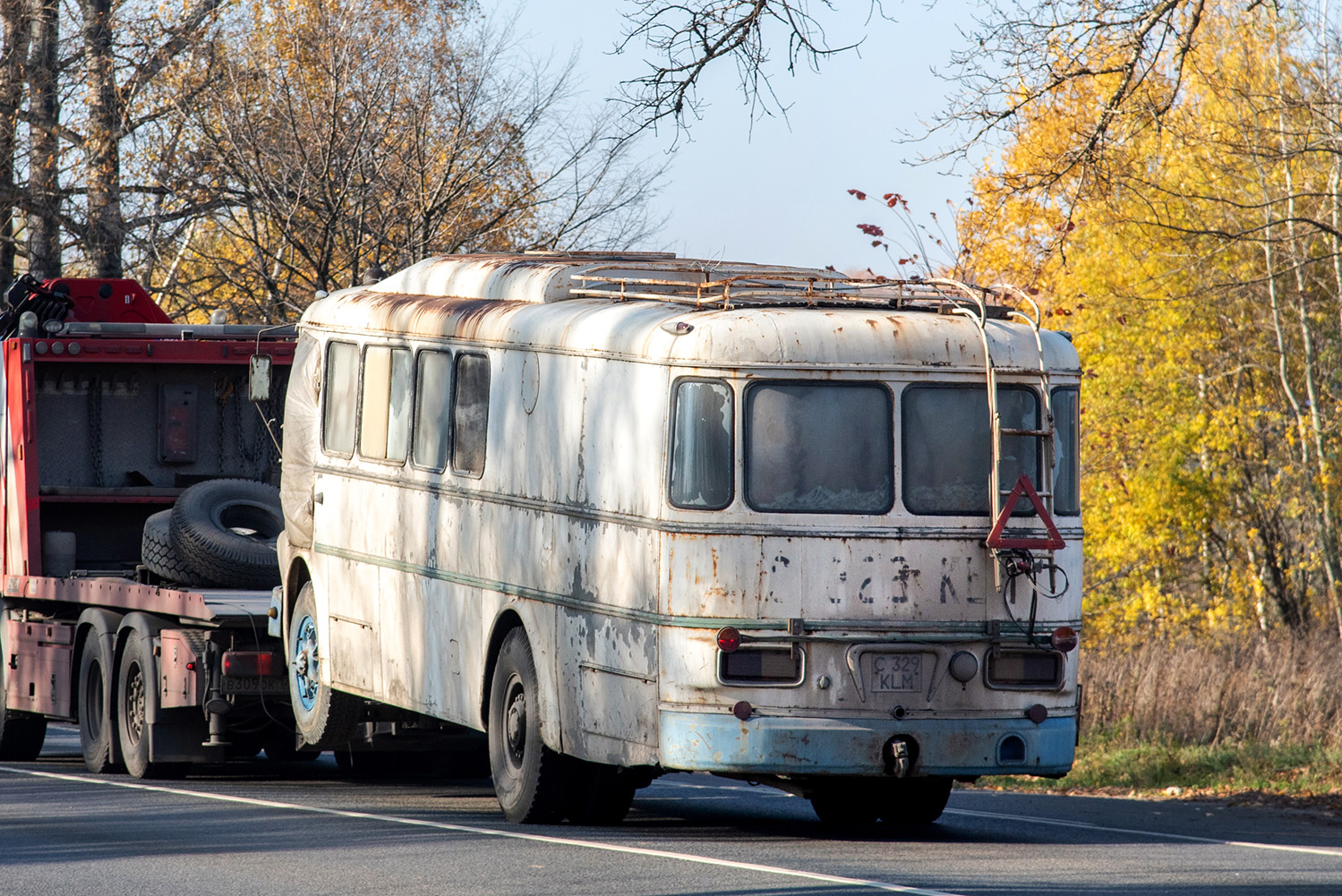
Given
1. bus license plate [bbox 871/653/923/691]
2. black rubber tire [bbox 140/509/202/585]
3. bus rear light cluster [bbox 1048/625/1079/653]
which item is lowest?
bus license plate [bbox 871/653/923/691]

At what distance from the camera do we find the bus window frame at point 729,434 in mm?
9242

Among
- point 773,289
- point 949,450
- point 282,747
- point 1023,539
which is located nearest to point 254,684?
point 282,747

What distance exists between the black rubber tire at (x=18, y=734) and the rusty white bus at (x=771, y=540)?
6128mm

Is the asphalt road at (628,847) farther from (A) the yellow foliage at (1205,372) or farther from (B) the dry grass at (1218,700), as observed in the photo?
(A) the yellow foliage at (1205,372)

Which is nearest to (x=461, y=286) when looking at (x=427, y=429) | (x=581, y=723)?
(x=427, y=429)

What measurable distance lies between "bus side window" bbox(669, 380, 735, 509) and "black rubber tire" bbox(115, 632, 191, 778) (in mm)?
5392

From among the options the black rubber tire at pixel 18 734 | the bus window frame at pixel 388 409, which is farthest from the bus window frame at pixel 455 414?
the black rubber tire at pixel 18 734

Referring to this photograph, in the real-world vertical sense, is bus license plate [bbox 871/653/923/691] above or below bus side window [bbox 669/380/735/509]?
below

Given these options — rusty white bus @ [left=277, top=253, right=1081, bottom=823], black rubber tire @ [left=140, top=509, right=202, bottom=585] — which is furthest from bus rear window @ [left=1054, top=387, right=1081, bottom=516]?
black rubber tire @ [left=140, top=509, right=202, bottom=585]

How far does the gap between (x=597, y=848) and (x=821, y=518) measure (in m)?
1.88

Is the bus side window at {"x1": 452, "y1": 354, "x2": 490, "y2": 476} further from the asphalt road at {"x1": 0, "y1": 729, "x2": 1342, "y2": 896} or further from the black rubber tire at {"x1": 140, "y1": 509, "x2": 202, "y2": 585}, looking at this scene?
the black rubber tire at {"x1": 140, "y1": 509, "x2": 202, "y2": 585}

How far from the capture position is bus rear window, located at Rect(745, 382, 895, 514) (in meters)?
9.28

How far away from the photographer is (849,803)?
10961 mm

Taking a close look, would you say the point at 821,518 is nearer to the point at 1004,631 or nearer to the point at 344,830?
the point at 1004,631
